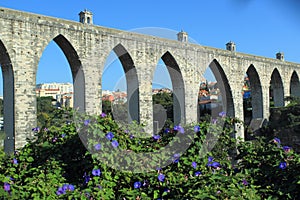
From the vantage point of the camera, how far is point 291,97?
78.7ft

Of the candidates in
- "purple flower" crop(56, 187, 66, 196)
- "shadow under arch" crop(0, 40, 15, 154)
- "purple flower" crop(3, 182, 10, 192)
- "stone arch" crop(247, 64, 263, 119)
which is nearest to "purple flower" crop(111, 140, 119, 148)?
"purple flower" crop(56, 187, 66, 196)

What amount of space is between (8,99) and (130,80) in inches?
220

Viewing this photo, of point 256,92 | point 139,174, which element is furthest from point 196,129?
point 256,92

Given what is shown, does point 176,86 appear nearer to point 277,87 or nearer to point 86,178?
point 277,87

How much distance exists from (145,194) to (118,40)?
43.1 feet

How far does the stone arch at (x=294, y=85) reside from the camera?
25966 mm

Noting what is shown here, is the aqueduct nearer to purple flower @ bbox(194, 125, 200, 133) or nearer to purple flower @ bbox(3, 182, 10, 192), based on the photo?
purple flower @ bbox(194, 125, 200, 133)

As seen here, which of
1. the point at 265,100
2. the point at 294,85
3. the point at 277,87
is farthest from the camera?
the point at 294,85

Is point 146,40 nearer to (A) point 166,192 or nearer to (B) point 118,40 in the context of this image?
(B) point 118,40

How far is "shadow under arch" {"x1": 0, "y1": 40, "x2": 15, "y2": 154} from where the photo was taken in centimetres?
1195

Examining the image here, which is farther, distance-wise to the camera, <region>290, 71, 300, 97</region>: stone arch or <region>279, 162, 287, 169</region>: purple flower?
<region>290, 71, 300, 97</region>: stone arch

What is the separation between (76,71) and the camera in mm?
14164

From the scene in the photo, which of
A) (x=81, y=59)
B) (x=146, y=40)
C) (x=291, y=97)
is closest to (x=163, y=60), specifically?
(x=146, y=40)

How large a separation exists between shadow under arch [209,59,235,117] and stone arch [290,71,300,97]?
765cm
